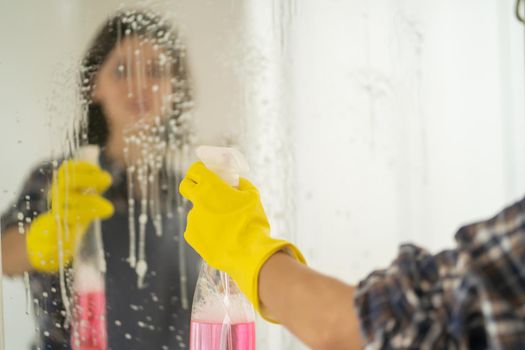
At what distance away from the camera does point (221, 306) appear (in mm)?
781

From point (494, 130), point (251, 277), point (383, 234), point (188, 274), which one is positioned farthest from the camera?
point (494, 130)

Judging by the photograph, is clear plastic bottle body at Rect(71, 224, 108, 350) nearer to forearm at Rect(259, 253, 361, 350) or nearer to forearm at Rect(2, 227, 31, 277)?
forearm at Rect(2, 227, 31, 277)

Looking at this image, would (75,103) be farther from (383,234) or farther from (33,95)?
(383,234)

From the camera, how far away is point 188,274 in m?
0.89

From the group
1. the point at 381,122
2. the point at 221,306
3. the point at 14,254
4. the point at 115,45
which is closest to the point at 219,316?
the point at 221,306

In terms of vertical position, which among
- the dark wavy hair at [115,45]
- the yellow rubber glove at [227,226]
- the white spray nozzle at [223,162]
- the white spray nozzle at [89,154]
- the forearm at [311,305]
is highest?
the dark wavy hair at [115,45]

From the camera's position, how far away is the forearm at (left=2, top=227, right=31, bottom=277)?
0.79 meters

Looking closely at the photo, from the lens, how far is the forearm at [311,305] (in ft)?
1.56

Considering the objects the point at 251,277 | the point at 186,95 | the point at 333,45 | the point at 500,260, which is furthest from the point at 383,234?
the point at 500,260

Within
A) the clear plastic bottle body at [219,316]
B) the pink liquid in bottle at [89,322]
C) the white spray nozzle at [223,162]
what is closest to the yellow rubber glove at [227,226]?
the white spray nozzle at [223,162]

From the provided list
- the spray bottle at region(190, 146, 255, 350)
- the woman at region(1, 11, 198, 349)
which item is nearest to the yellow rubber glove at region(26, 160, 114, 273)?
the woman at region(1, 11, 198, 349)

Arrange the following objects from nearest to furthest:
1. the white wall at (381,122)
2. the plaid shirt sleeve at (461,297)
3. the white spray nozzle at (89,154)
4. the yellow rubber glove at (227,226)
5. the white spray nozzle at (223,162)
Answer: the plaid shirt sleeve at (461,297), the yellow rubber glove at (227,226), the white spray nozzle at (223,162), the white spray nozzle at (89,154), the white wall at (381,122)

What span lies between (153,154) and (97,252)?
17 cm

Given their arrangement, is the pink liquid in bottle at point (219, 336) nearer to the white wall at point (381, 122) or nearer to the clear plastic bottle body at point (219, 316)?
the clear plastic bottle body at point (219, 316)
